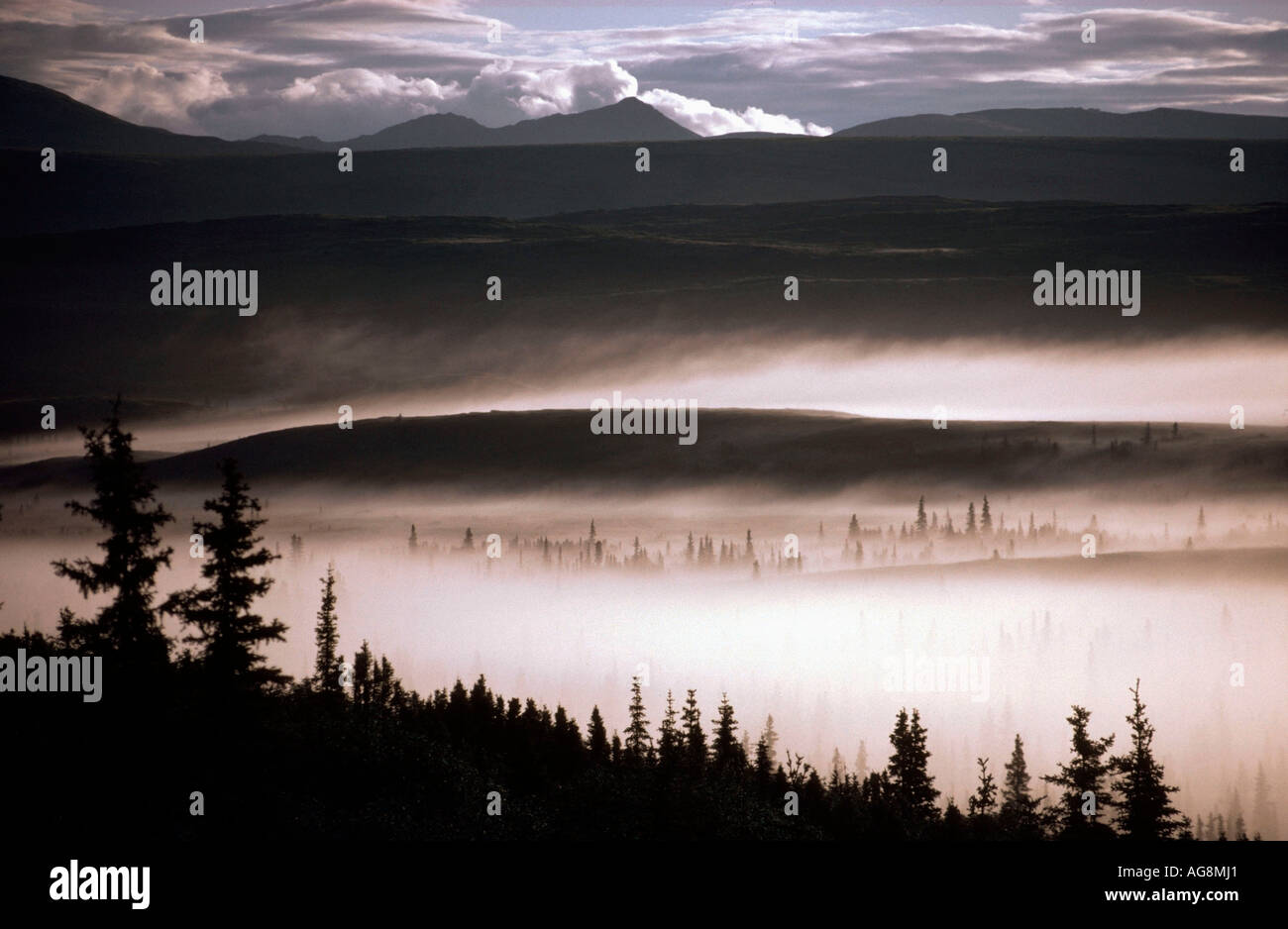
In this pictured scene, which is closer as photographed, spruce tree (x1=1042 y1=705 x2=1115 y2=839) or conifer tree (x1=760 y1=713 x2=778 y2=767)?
spruce tree (x1=1042 y1=705 x2=1115 y2=839)

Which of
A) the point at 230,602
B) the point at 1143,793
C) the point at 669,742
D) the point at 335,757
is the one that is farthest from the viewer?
the point at 669,742

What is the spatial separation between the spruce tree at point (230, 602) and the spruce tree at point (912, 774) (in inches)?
1625

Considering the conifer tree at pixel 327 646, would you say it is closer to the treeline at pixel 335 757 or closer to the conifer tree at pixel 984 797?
the treeline at pixel 335 757

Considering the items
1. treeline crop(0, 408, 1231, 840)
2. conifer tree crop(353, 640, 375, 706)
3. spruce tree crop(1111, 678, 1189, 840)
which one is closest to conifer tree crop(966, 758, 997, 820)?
treeline crop(0, 408, 1231, 840)

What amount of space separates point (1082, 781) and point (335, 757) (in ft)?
112

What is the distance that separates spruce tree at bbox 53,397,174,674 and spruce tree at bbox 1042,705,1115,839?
131ft

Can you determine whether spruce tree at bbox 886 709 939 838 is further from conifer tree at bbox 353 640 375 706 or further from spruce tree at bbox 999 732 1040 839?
conifer tree at bbox 353 640 375 706

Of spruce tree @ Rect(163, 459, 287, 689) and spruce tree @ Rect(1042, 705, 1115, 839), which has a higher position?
spruce tree @ Rect(163, 459, 287, 689)

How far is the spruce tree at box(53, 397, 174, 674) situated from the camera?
49188 millimetres

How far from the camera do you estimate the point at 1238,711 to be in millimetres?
148500

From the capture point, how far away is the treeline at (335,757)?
5003 centimetres

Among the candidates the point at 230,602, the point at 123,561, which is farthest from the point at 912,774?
the point at 123,561

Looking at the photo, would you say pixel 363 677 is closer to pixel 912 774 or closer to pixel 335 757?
pixel 335 757

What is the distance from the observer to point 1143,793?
61.0 m
